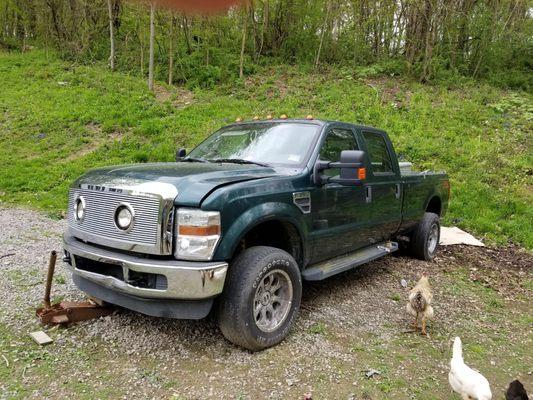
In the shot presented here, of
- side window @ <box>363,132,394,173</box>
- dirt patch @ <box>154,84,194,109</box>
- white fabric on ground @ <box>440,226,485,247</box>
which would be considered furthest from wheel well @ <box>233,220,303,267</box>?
dirt patch @ <box>154,84,194,109</box>

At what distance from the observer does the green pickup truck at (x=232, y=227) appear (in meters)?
3.04

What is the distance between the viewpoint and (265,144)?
14.6ft

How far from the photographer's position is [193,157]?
480 cm

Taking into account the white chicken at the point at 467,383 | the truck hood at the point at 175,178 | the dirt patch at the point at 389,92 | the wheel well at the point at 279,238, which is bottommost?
the white chicken at the point at 467,383

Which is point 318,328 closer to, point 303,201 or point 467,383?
point 303,201

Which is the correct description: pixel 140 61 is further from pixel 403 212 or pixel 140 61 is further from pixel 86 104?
pixel 403 212

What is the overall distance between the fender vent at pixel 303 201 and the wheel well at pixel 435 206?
3615mm

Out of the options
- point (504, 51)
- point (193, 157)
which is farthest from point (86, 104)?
Answer: point (504, 51)

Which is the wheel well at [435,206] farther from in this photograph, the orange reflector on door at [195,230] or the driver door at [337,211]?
the orange reflector on door at [195,230]

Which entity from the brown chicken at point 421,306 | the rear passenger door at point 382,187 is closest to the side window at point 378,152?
the rear passenger door at point 382,187

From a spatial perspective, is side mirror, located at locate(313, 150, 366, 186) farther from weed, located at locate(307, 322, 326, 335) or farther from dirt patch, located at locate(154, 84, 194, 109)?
dirt patch, located at locate(154, 84, 194, 109)

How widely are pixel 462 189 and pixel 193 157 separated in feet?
22.6

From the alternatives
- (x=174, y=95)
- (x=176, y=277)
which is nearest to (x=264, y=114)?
(x=174, y=95)

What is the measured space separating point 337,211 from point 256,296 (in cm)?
134
